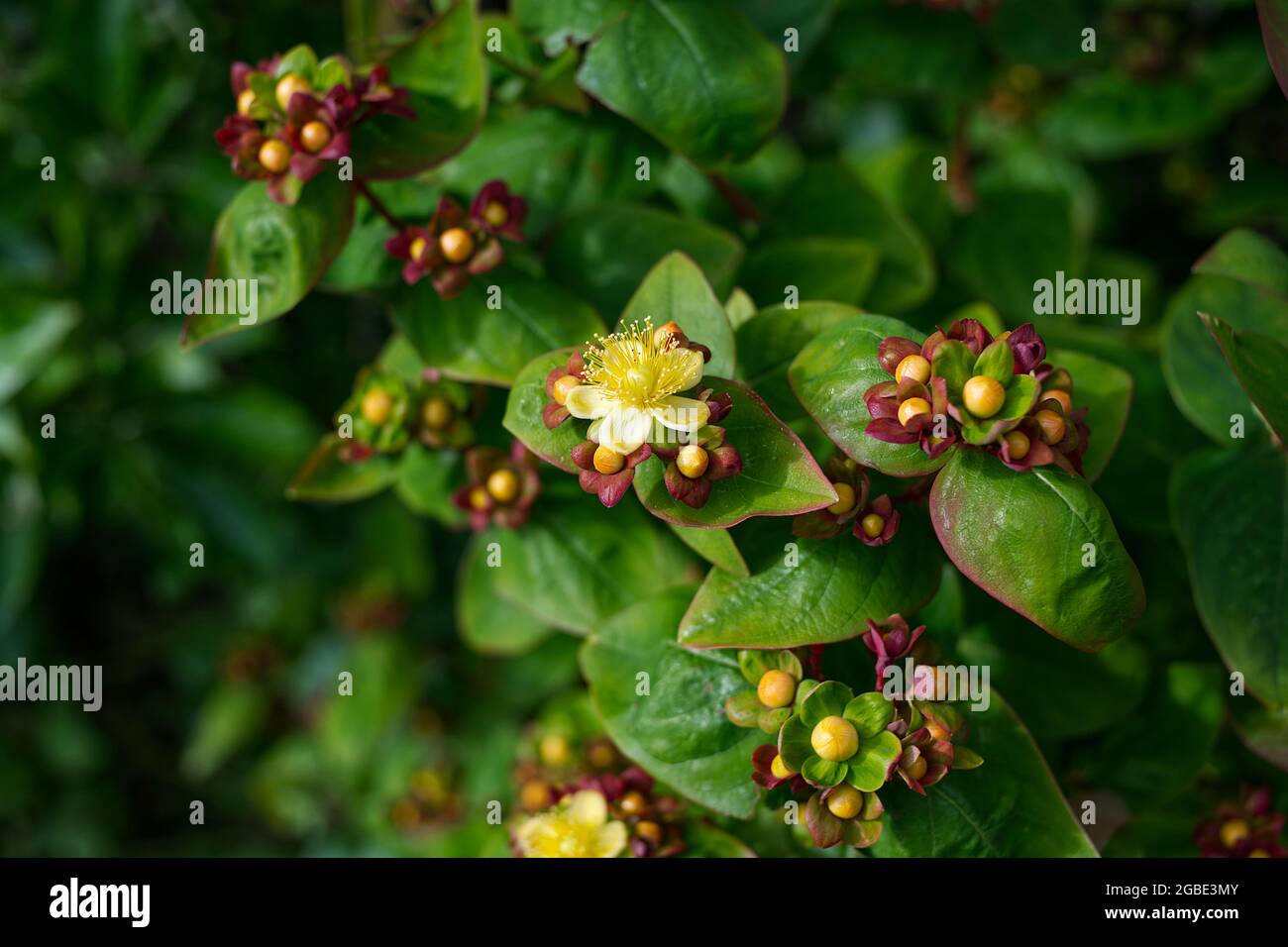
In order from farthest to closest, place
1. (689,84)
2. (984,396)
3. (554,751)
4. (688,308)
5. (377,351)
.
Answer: (377,351) < (554,751) < (689,84) < (688,308) < (984,396)

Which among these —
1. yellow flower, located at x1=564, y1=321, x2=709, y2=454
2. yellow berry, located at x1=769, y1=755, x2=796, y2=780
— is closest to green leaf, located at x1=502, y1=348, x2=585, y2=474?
yellow flower, located at x1=564, y1=321, x2=709, y2=454

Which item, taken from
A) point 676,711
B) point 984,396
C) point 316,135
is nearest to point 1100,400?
point 984,396

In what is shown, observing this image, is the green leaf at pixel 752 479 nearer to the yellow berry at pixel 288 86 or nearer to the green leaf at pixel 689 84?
the green leaf at pixel 689 84

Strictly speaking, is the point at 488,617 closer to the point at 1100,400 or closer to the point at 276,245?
the point at 276,245

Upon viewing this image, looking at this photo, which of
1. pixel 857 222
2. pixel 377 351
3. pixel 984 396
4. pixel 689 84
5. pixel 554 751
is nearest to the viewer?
pixel 984 396

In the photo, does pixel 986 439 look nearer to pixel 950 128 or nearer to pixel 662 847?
pixel 662 847

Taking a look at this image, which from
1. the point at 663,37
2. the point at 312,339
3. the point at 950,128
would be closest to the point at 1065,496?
the point at 663,37

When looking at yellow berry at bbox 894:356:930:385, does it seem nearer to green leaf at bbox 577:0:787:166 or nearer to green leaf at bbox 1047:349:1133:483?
green leaf at bbox 1047:349:1133:483
